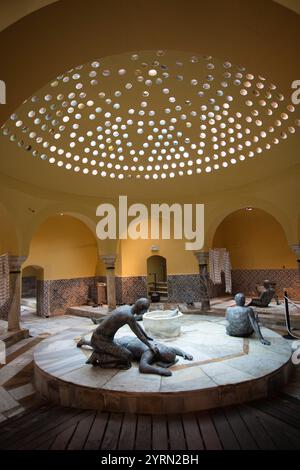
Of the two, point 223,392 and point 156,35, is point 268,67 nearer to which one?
point 156,35

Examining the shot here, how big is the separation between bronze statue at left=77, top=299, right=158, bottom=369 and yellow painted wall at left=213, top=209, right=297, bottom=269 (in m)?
10.3

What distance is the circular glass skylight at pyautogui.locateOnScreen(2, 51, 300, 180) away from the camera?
21.3 ft

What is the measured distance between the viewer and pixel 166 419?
3.99 m

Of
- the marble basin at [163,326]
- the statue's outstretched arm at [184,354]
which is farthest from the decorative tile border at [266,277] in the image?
the statue's outstretched arm at [184,354]

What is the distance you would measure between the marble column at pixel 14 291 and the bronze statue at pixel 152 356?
16.3 feet

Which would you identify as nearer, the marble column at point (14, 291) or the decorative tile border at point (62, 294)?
the marble column at point (14, 291)

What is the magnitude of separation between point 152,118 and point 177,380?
7010 mm

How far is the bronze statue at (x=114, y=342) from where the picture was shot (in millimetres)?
4965

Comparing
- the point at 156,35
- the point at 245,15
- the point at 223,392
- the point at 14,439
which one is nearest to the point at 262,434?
the point at 223,392

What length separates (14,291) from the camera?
9133 millimetres

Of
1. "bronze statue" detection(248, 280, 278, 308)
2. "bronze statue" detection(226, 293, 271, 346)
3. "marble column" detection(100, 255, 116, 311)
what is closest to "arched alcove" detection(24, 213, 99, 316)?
"marble column" detection(100, 255, 116, 311)

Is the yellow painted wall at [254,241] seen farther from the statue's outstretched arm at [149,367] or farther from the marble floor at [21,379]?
the statue's outstretched arm at [149,367]

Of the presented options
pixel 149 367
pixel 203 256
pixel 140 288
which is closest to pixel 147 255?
pixel 140 288

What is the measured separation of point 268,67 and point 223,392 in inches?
178
